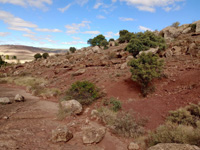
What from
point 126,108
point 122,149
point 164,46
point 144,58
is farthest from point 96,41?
point 122,149

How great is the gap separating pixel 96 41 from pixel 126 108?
129 ft

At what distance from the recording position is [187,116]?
16.4 ft

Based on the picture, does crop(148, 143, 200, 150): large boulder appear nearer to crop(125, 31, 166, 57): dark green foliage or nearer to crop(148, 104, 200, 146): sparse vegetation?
crop(148, 104, 200, 146): sparse vegetation

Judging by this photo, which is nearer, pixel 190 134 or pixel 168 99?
pixel 190 134

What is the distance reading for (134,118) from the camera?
5.77m

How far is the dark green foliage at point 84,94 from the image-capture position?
8.40m

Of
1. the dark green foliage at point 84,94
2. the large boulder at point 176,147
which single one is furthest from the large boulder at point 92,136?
the dark green foliage at point 84,94

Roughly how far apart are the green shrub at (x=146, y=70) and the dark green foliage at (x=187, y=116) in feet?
10.4

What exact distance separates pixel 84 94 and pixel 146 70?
4.65m

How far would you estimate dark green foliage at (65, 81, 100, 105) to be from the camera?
331 inches

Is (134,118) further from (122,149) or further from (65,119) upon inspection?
(65,119)

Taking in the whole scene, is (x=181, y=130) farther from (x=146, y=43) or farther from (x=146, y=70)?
(x=146, y=43)

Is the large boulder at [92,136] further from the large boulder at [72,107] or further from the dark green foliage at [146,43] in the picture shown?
the dark green foliage at [146,43]

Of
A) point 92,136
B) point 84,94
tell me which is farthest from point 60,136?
point 84,94
